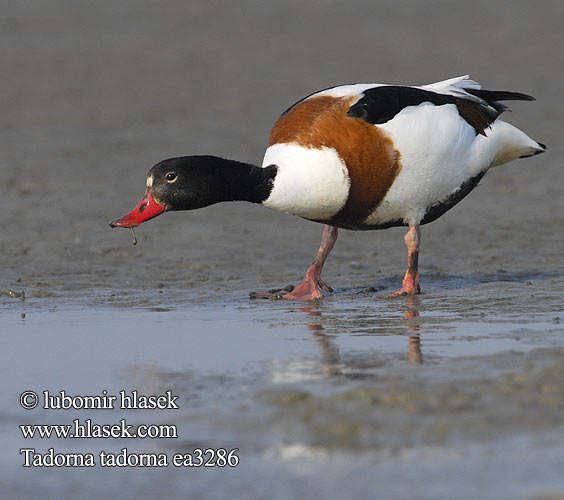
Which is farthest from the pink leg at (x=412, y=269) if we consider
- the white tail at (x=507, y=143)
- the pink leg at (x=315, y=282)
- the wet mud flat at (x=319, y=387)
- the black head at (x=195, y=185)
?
the black head at (x=195, y=185)

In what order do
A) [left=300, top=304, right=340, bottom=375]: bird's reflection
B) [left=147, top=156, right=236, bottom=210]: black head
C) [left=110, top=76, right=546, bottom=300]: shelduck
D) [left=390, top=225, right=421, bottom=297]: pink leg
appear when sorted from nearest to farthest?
[left=300, top=304, right=340, bottom=375]: bird's reflection → [left=147, top=156, right=236, bottom=210]: black head → [left=110, top=76, right=546, bottom=300]: shelduck → [left=390, top=225, right=421, bottom=297]: pink leg

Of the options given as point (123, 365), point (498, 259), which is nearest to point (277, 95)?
point (498, 259)

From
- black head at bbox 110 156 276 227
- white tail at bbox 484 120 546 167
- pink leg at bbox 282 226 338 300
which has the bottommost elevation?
pink leg at bbox 282 226 338 300

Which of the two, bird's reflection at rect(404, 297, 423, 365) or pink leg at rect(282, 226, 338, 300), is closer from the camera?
bird's reflection at rect(404, 297, 423, 365)

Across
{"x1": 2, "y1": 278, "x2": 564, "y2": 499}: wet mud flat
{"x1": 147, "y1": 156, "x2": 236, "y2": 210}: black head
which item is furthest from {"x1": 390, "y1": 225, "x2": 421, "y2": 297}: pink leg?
{"x1": 147, "y1": 156, "x2": 236, "y2": 210}: black head

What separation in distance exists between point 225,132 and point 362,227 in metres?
6.58

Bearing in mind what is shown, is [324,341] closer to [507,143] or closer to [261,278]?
[261,278]

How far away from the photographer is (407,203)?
751 cm

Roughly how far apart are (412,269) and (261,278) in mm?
1316

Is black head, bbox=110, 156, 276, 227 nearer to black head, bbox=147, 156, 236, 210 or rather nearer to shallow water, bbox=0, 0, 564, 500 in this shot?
black head, bbox=147, 156, 236, 210

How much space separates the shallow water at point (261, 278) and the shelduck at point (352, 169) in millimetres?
553

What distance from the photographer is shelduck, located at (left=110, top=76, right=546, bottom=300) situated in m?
7.11

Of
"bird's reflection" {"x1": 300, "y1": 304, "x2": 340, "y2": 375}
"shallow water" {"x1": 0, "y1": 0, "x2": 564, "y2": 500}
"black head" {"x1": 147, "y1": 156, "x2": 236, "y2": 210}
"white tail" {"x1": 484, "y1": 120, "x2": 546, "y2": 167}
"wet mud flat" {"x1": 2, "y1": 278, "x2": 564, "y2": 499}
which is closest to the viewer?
"wet mud flat" {"x1": 2, "y1": 278, "x2": 564, "y2": 499}

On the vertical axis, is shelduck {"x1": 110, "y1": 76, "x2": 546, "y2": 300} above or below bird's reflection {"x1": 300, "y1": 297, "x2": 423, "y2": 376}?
above
